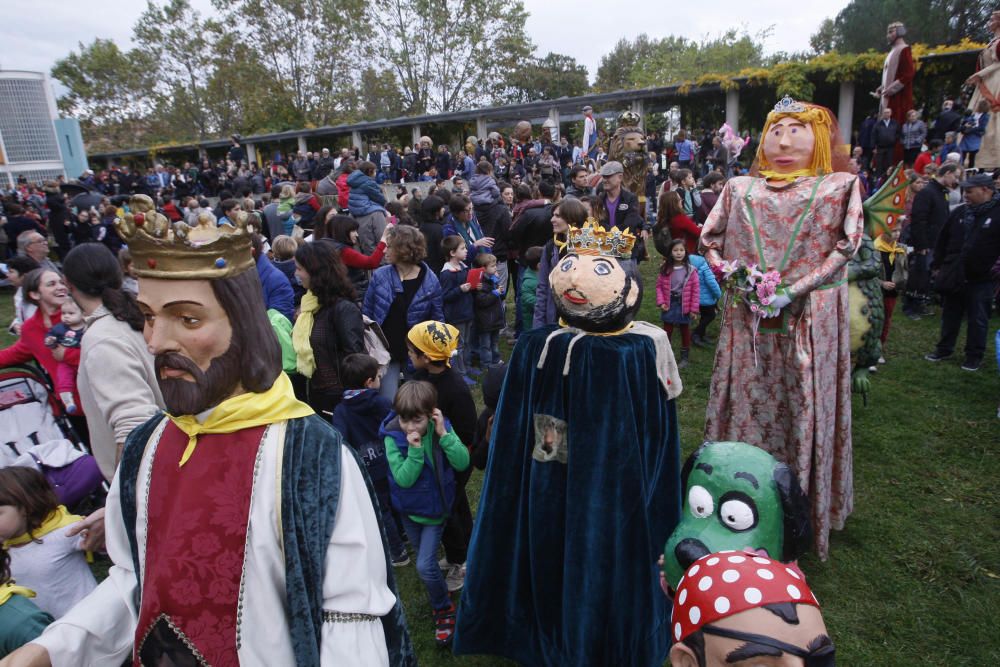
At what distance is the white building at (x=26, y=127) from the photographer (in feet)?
82.2

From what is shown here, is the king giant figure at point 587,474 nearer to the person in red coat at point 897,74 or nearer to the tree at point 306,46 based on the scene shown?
the person in red coat at point 897,74

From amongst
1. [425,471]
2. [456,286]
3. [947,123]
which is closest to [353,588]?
[425,471]

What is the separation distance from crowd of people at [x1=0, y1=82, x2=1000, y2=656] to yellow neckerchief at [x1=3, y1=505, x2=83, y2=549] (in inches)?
0.5

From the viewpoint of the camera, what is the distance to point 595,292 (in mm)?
2633

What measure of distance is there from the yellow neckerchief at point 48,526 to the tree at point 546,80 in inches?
1746

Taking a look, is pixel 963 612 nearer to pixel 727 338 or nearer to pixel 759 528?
pixel 727 338

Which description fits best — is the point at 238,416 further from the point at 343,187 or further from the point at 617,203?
the point at 343,187

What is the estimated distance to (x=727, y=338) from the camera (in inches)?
151

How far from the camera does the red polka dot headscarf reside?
4.57ft

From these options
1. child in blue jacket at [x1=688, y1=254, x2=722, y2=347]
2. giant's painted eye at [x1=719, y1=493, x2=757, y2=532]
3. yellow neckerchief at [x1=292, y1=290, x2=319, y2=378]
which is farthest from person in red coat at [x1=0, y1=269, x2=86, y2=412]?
child in blue jacket at [x1=688, y1=254, x2=722, y2=347]

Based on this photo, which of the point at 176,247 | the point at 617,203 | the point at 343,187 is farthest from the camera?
the point at 343,187

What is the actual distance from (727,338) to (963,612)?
6.32ft

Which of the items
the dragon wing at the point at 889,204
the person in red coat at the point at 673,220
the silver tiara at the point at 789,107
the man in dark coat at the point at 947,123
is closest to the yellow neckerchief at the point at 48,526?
the silver tiara at the point at 789,107

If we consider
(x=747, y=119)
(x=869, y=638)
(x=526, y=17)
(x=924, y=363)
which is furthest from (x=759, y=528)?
(x=526, y=17)
